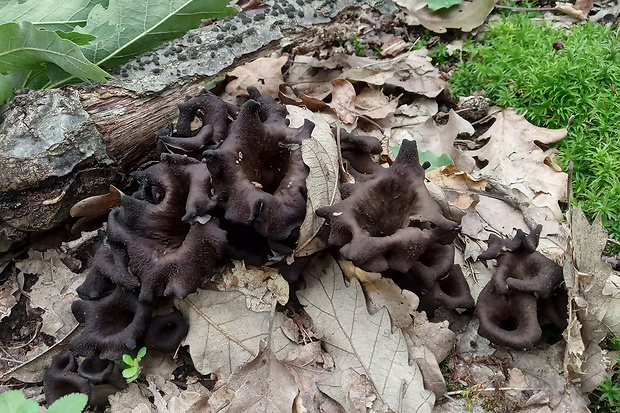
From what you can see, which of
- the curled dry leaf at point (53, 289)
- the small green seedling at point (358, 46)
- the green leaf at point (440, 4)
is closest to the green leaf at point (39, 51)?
the curled dry leaf at point (53, 289)

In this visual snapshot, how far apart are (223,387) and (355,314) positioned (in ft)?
3.02

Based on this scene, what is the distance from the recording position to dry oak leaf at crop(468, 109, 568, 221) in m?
4.02

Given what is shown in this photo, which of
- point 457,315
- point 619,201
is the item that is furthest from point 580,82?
point 457,315

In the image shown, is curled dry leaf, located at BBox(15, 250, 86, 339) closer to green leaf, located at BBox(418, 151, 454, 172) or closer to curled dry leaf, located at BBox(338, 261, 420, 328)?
curled dry leaf, located at BBox(338, 261, 420, 328)

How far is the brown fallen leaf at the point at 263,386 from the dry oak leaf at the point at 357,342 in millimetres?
224

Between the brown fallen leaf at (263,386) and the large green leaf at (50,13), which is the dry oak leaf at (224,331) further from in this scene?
the large green leaf at (50,13)

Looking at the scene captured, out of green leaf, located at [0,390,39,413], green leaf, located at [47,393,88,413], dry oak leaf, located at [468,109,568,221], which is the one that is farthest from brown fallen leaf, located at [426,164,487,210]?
green leaf, located at [0,390,39,413]

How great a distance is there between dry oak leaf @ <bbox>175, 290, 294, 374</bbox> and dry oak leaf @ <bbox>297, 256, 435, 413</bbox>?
0.28 m

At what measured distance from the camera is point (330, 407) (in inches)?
116

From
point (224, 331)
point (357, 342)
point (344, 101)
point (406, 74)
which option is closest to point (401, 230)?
point (357, 342)

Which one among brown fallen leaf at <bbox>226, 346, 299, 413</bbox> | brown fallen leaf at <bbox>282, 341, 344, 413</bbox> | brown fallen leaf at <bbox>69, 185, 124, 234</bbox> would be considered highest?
brown fallen leaf at <bbox>69, 185, 124, 234</bbox>

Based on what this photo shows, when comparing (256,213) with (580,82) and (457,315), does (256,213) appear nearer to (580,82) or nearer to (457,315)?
(457,315)

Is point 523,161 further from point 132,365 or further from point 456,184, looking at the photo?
point 132,365

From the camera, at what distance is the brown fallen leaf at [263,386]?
2.90 metres
